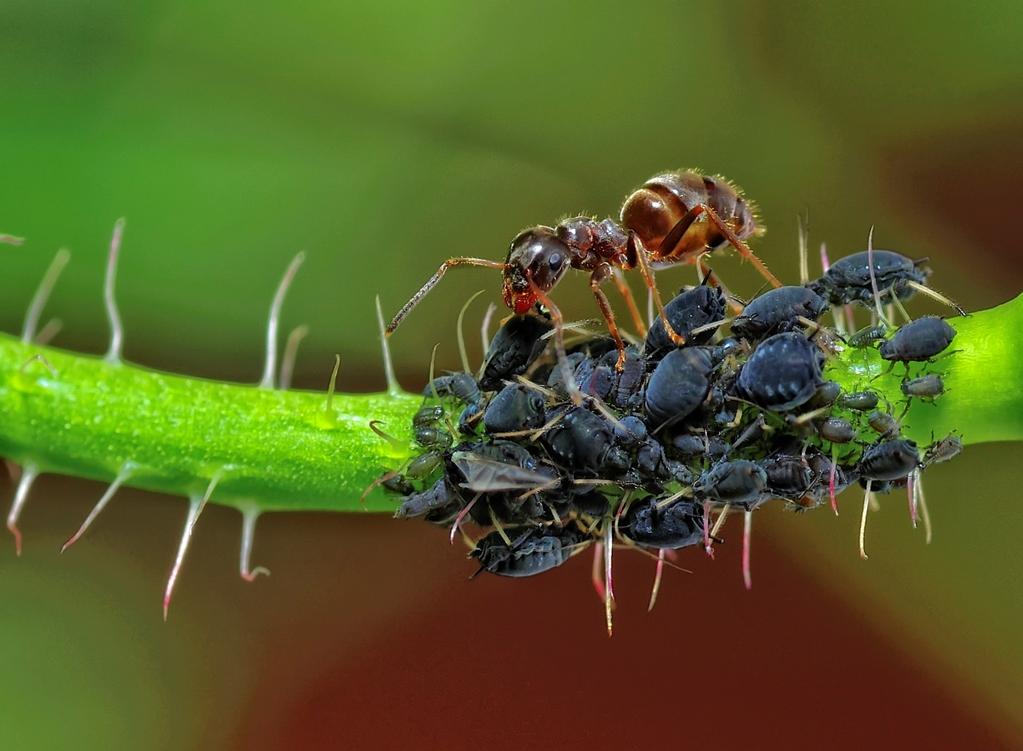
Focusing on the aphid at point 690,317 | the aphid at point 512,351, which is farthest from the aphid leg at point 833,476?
the aphid at point 512,351

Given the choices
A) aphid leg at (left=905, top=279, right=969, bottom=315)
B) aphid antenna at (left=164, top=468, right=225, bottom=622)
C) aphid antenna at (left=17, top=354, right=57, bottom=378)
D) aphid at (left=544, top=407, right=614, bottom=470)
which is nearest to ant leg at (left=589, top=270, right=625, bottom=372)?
aphid at (left=544, top=407, right=614, bottom=470)

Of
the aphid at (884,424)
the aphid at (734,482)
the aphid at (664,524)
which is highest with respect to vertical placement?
the aphid at (884,424)

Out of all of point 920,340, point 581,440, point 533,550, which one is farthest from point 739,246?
point 533,550

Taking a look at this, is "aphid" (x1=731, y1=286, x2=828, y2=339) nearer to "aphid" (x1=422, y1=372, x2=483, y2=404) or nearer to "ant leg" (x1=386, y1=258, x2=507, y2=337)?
"aphid" (x1=422, y1=372, x2=483, y2=404)

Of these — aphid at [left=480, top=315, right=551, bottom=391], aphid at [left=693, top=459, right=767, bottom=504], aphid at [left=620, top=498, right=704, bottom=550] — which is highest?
aphid at [left=480, top=315, right=551, bottom=391]

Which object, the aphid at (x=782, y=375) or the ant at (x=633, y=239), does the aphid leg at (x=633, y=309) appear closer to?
the ant at (x=633, y=239)

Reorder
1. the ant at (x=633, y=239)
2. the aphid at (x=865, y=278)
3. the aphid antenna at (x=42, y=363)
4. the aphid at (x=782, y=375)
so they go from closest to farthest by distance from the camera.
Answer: the aphid at (x=782, y=375) < the aphid at (x=865, y=278) < the aphid antenna at (x=42, y=363) < the ant at (x=633, y=239)

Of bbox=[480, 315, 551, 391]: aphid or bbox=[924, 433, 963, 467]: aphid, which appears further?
bbox=[480, 315, 551, 391]: aphid
